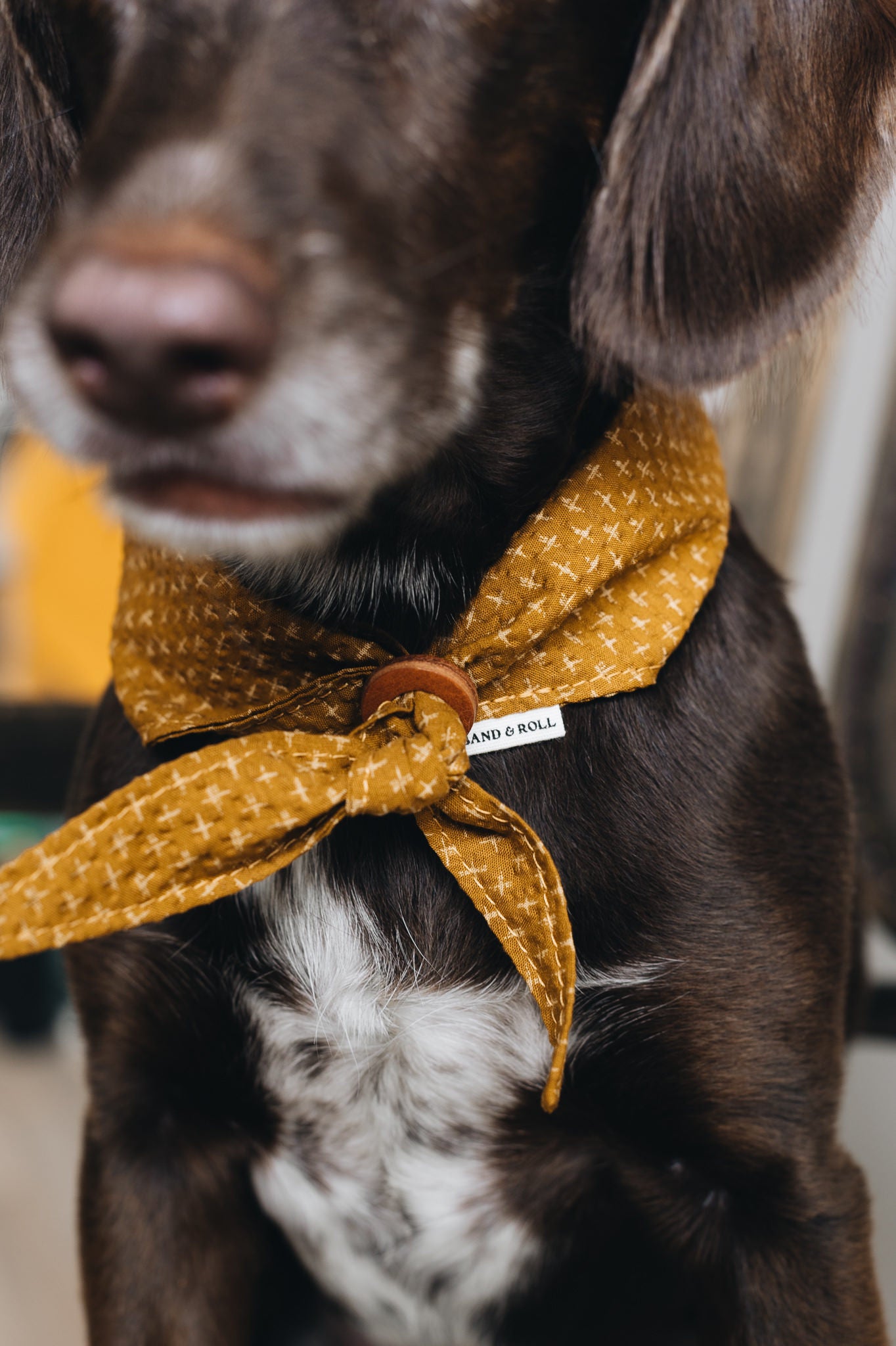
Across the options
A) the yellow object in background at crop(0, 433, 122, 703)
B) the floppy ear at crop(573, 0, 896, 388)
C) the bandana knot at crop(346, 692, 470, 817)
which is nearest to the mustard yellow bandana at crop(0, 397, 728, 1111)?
the bandana knot at crop(346, 692, 470, 817)

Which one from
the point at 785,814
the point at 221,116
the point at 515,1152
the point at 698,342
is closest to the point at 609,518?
the point at 698,342

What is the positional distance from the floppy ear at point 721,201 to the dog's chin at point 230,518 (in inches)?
8.4

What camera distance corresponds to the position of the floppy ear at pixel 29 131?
0.89 meters

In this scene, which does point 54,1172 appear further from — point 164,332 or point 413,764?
point 164,332

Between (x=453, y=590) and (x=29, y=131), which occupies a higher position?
(x=29, y=131)

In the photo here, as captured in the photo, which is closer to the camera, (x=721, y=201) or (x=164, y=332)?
(x=164, y=332)

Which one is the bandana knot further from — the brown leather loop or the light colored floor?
the light colored floor

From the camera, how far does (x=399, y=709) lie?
2.70ft

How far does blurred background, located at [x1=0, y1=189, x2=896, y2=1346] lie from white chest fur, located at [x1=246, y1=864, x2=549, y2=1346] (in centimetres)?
45

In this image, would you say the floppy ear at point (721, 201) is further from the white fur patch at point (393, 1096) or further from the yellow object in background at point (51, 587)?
the yellow object in background at point (51, 587)

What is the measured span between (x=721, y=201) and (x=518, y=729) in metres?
0.34

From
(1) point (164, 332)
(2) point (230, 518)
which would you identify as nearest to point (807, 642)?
(2) point (230, 518)

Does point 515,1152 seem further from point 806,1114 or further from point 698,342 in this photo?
point 698,342

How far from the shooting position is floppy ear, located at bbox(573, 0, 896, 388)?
77 cm
